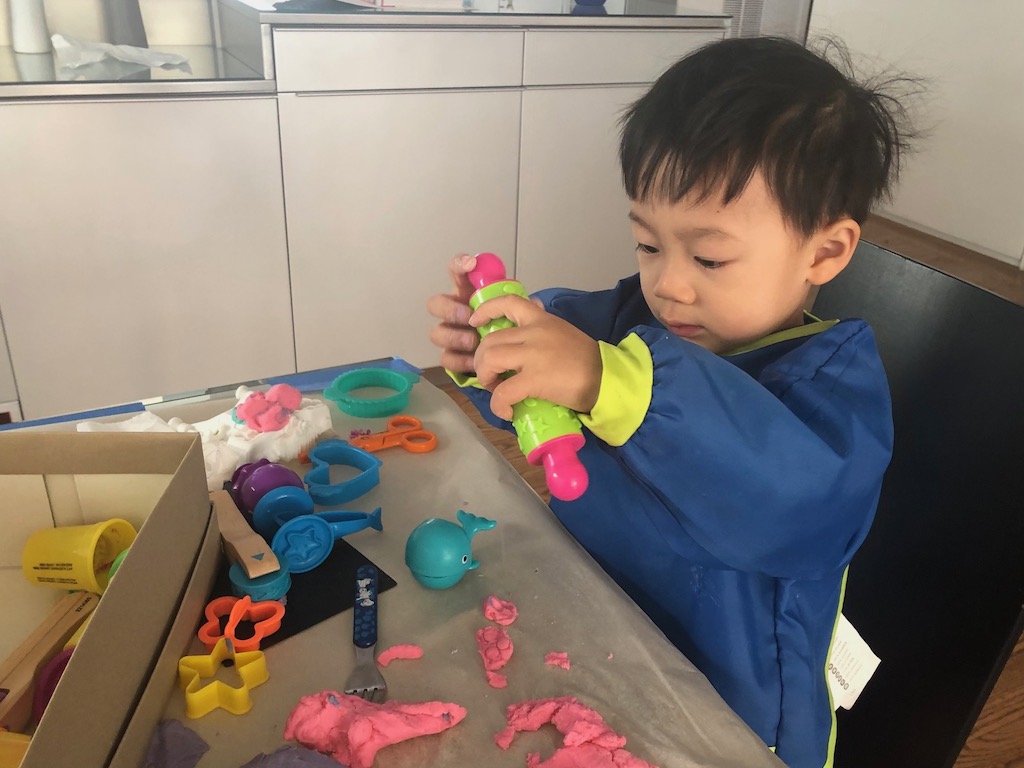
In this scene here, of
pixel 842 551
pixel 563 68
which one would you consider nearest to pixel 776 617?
pixel 842 551

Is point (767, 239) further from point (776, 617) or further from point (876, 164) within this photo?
point (776, 617)

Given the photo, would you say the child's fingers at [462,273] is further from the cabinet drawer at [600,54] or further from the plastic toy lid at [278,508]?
the cabinet drawer at [600,54]

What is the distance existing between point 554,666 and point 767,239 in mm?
360

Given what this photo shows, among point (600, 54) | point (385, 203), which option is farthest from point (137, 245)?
point (600, 54)

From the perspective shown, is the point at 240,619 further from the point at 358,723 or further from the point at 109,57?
the point at 109,57

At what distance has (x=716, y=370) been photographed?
0.55m

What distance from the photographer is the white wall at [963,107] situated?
2.94 m

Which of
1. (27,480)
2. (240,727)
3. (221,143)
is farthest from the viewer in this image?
(221,143)

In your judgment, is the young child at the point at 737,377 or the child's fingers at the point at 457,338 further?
the child's fingers at the point at 457,338

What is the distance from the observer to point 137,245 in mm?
1903

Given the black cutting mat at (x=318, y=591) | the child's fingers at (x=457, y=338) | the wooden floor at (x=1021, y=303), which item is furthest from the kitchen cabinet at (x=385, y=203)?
the black cutting mat at (x=318, y=591)

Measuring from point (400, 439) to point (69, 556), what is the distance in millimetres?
304

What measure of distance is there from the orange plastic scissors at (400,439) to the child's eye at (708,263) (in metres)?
0.30

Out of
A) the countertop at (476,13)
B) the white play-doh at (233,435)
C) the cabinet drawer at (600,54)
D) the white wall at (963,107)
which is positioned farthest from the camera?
the white wall at (963,107)
